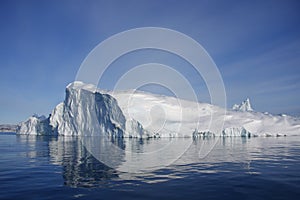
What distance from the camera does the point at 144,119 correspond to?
8681 centimetres

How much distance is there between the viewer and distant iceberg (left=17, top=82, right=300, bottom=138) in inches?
3319

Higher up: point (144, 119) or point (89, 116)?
point (89, 116)

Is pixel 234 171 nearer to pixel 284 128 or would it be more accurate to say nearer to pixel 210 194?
pixel 210 194

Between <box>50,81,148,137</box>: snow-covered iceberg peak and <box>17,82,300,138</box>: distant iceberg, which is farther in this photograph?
<box>17,82,300,138</box>: distant iceberg

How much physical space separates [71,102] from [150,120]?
33533 millimetres

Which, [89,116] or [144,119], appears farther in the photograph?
[89,116]

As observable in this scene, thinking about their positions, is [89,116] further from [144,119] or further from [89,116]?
[144,119]

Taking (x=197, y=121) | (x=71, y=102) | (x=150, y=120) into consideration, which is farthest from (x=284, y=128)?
(x=71, y=102)

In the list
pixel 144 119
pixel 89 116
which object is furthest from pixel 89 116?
pixel 144 119

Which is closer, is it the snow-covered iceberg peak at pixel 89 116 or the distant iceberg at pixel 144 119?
the snow-covered iceberg peak at pixel 89 116

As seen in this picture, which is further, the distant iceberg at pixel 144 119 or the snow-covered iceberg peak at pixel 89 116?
the distant iceberg at pixel 144 119

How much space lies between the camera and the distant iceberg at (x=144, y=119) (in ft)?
277

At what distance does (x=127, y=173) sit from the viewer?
17.2m

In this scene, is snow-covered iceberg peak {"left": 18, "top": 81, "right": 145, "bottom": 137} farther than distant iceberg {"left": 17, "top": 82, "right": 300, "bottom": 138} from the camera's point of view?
No
